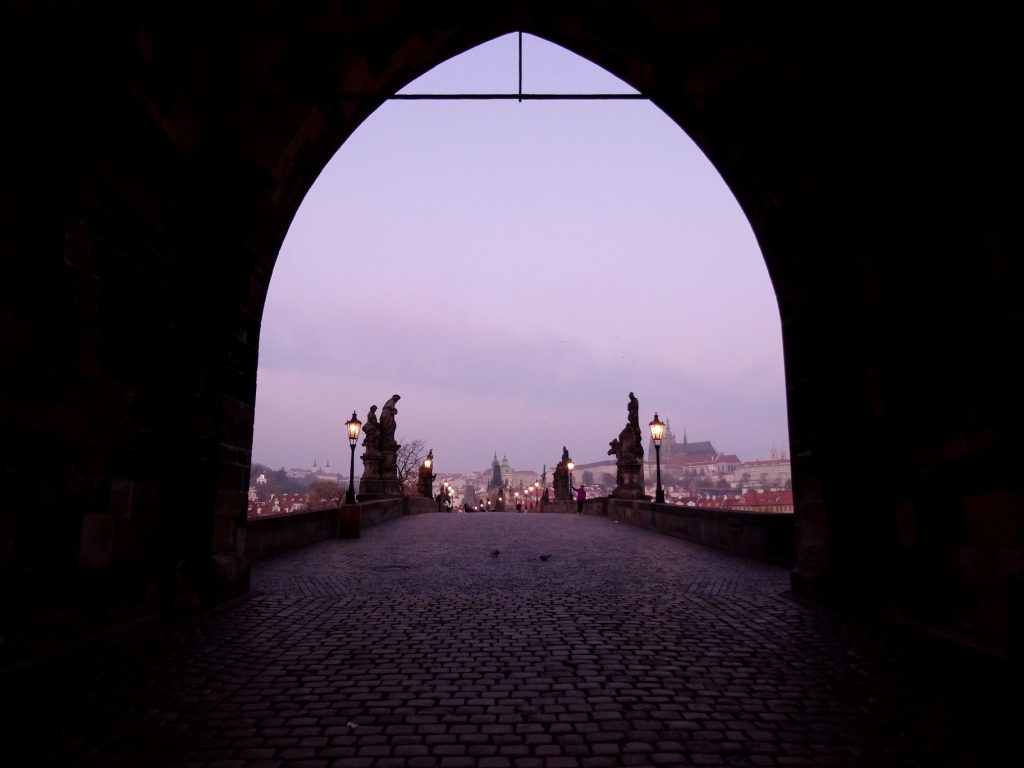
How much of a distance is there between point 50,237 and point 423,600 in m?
4.84

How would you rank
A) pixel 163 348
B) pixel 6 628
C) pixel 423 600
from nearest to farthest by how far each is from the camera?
pixel 6 628
pixel 163 348
pixel 423 600

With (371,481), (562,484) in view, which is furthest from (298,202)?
(562,484)

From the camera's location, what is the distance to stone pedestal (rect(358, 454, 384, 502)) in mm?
27594

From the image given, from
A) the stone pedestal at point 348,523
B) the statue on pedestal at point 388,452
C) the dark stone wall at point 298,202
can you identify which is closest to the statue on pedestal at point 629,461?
the statue on pedestal at point 388,452

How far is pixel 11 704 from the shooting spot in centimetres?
349

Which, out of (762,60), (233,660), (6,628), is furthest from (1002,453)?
(6,628)

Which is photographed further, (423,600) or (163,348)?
(423,600)

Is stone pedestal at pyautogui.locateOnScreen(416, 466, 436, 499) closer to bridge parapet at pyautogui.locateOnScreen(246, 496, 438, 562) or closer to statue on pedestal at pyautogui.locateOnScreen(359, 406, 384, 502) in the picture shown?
statue on pedestal at pyautogui.locateOnScreen(359, 406, 384, 502)

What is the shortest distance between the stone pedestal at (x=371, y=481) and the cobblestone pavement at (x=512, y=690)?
21321 mm

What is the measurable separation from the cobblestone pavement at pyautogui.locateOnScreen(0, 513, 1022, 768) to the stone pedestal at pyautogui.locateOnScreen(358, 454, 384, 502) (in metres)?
21.3

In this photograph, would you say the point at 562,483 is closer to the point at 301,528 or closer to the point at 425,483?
the point at 425,483

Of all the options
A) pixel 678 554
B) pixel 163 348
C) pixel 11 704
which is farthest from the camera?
pixel 678 554

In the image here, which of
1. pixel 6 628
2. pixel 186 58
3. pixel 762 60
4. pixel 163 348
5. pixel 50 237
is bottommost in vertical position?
pixel 6 628

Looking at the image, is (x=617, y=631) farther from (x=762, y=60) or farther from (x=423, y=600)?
(x=762, y=60)
